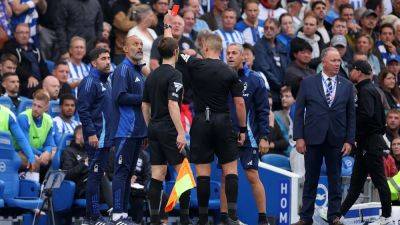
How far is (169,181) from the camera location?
1681 centimetres

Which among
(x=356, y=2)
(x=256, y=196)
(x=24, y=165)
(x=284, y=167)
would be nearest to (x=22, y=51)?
(x=24, y=165)

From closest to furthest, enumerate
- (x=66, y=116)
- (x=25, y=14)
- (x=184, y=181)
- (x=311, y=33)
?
(x=184, y=181)
(x=66, y=116)
(x=25, y=14)
(x=311, y=33)

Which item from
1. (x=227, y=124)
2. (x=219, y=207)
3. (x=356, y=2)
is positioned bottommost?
(x=219, y=207)

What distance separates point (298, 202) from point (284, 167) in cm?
158

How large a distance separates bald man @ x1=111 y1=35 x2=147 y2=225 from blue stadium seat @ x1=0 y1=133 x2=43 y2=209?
5.29 feet

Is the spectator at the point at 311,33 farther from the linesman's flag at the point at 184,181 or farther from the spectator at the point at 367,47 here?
the linesman's flag at the point at 184,181

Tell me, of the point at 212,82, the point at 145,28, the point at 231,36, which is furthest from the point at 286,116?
the point at 212,82

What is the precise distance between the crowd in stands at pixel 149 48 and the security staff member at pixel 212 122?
1391mm

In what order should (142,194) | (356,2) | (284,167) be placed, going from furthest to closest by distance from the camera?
(356,2) < (284,167) < (142,194)

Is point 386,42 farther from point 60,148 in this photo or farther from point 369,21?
point 60,148

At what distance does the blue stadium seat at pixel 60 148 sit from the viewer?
55.0ft

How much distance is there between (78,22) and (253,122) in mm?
5759

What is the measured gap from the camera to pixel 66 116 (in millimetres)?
18172

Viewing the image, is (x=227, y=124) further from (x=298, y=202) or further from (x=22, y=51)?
(x=22, y=51)
